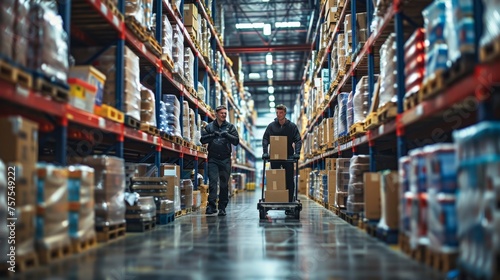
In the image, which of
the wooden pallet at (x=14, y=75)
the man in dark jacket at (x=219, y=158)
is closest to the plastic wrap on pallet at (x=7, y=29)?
the wooden pallet at (x=14, y=75)

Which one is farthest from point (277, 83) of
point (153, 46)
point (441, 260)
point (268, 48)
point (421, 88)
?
point (441, 260)

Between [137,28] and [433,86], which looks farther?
[137,28]

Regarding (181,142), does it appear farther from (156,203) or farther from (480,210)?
(480,210)

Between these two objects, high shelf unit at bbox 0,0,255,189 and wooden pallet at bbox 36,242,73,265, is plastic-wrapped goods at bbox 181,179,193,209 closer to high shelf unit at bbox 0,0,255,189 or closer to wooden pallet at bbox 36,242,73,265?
high shelf unit at bbox 0,0,255,189

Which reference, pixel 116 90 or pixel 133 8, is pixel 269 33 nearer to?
pixel 133 8

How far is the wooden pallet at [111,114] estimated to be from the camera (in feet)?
18.7

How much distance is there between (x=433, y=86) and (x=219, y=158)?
581 cm

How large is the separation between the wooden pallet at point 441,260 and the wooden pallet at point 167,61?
5869 millimetres

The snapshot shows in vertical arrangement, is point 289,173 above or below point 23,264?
above

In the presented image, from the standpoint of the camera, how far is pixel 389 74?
5.95 metres

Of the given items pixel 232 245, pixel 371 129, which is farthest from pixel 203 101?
pixel 232 245

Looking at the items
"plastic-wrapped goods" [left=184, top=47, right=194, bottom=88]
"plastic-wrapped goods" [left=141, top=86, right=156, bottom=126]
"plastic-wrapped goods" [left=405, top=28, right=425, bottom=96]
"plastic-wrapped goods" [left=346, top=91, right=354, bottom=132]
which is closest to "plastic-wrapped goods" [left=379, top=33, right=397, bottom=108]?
"plastic-wrapped goods" [left=405, top=28, right=425, bottom=96]

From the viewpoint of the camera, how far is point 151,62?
8.05 meters

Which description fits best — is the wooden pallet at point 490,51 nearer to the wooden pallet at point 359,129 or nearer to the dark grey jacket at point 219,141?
the wooden pallet at point 359,129
